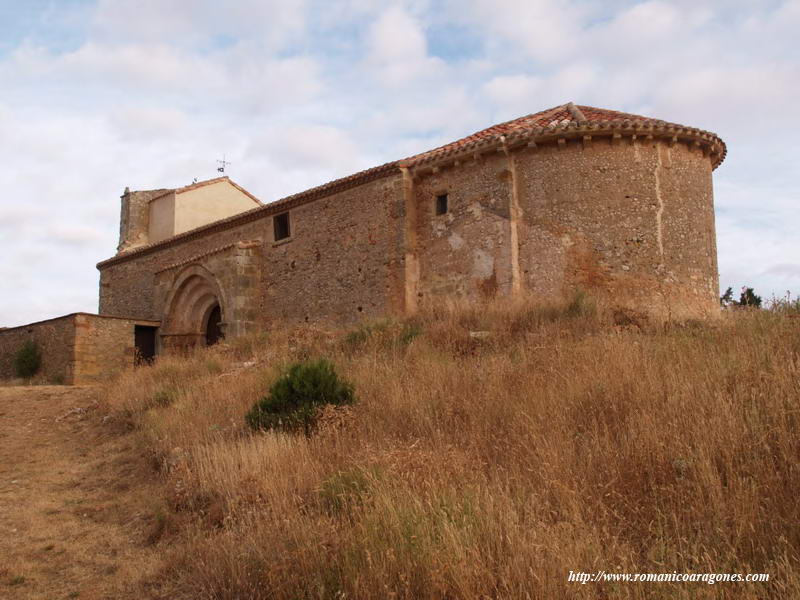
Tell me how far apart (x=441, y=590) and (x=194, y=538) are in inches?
96.2

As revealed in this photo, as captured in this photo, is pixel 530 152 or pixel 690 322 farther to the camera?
pixel 530 152

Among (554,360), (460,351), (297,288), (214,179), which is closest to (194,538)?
(554,360)

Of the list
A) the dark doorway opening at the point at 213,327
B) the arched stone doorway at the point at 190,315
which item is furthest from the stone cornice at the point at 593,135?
the dark doorway opening at the point at 213,327

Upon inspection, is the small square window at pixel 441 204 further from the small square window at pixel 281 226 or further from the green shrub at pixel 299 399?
the green shrub at pixel 299 399

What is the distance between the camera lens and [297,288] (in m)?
16.1

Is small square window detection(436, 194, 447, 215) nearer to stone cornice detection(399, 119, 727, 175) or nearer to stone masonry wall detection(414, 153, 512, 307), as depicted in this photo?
stone masonry wall detection(414, 153, 512, 307)

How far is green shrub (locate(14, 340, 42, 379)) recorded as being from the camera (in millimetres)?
17312

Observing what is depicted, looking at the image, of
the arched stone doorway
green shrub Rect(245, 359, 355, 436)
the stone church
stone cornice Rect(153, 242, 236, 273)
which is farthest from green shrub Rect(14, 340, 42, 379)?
green shrub Rect(245, 359, 355, 436)

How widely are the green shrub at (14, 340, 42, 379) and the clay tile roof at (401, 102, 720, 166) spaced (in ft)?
37.5

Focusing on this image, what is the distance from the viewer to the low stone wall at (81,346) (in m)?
16.3

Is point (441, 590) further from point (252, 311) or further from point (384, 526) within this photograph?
point (252, 311)

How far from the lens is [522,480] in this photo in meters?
4.19

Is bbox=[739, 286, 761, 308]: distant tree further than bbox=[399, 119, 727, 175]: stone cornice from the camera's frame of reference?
No

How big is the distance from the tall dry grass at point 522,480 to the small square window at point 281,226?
9.60 metres
